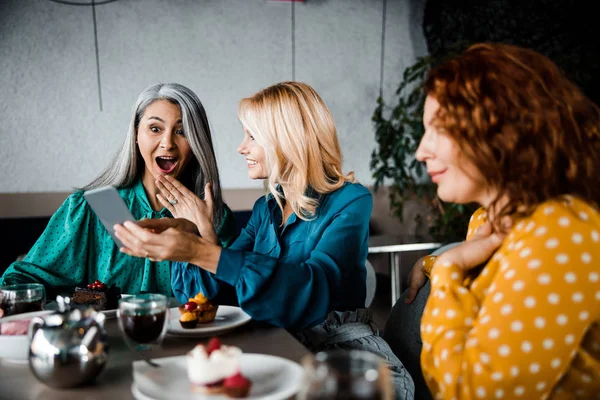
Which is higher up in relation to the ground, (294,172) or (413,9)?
(413,9)

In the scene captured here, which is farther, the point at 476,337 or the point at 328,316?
the point at 328,316

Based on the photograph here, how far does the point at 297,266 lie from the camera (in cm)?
152

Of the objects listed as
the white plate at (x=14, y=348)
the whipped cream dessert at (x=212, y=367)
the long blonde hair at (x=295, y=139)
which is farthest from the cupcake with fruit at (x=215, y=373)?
the long blonde hair at (x=295, y=139)

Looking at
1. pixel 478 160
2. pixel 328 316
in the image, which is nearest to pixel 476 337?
pixel 478 160

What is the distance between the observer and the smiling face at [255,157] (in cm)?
186

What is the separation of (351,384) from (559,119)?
2.06 feet

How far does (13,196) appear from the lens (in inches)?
140

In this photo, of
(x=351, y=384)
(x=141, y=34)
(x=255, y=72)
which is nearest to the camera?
(x=351, y=384)

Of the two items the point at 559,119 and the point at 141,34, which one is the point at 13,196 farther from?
the point at 559,119

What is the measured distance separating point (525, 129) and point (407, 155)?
3456 mm

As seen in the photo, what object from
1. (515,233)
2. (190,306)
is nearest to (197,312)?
(190,306)

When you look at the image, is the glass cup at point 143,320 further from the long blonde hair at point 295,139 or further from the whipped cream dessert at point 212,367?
the long blonde hair at point 295,139

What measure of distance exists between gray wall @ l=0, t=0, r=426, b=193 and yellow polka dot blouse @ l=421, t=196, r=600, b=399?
315cm

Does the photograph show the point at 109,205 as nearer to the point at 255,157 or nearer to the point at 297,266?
the point at 297,266
